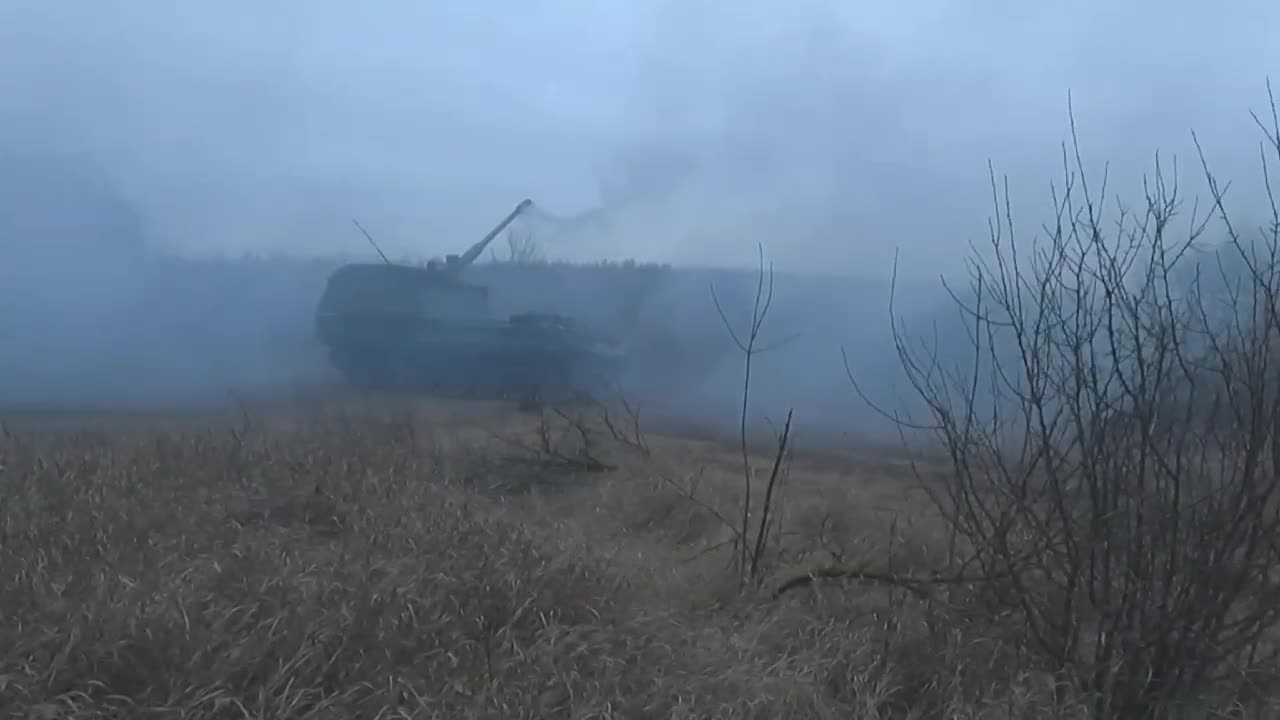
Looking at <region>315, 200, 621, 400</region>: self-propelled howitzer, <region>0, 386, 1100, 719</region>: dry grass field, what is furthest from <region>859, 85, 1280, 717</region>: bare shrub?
<region>315, 200, 621, 400</region>: self-propelled howitzer

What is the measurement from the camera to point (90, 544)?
606cm

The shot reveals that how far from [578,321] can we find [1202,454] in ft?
49.6

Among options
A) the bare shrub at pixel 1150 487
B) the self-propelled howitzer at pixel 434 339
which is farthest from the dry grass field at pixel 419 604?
the self-propelled howitzer at pixel 434 339

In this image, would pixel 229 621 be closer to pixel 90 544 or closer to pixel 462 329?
pixel 90 544

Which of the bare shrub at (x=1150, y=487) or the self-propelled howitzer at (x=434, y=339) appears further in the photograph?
the self-propelled howitzer at (x=434, y=339)

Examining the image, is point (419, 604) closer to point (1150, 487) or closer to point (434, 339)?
point (1150, 487)

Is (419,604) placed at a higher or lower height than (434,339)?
lower

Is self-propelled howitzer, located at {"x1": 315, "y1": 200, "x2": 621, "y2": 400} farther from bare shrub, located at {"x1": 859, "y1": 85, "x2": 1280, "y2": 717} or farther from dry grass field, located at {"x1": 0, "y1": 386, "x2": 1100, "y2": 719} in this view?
bare shrub, located at {"x1": 859, "y1": 85, "x2": 1280, "y2": 717}

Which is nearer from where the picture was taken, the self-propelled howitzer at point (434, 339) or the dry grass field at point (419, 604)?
the dry grass field at point (419, 604)

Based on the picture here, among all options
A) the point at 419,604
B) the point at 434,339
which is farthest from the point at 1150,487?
the point at 434,339

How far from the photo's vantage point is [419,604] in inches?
213

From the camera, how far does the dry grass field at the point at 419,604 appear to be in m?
4.62

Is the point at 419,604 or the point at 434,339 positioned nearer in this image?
the point at 419,604

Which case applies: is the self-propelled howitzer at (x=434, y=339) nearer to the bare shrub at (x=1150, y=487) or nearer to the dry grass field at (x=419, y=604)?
the dry grass field at (x=419, y=604)
